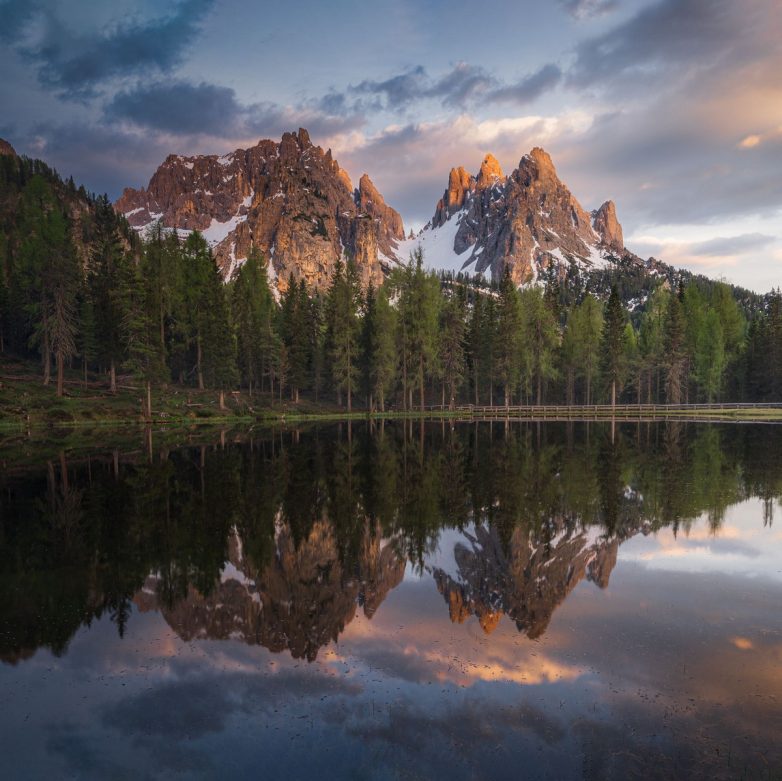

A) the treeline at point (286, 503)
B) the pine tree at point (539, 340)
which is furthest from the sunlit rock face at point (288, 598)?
the pine tree at point (539, 340)

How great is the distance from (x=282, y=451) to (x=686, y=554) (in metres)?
26.1

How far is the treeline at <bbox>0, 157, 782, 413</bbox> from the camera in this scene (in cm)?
6525

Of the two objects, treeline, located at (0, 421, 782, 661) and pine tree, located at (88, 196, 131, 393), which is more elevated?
pine tree, located at (88, 196, 131, 393)

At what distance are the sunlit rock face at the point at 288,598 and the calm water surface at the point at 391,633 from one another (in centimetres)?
6

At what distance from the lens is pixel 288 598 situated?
12195 mm

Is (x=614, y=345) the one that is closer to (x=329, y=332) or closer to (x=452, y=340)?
(x=452, y=340)

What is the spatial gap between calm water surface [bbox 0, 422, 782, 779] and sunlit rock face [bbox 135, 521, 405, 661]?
0.06m

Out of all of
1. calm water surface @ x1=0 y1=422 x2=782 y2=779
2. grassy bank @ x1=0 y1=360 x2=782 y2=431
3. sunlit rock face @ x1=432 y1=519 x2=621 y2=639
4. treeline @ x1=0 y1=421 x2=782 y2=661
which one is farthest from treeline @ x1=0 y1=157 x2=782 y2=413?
sunlit rock face @ x1=432 y1=519 x2=621 y2=639

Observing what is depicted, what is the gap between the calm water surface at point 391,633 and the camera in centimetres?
728

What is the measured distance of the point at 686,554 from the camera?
1533 centimetres

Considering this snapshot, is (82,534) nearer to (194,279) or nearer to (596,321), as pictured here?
(194,279)

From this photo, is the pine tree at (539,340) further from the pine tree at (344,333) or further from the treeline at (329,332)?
the pine tree at (344,333)

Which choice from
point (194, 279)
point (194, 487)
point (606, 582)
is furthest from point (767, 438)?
point (194, 279)

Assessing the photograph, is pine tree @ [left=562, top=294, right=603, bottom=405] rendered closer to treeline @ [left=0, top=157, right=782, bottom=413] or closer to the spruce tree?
treeline @ [left=0, top=157, right=782, bottom=413]
